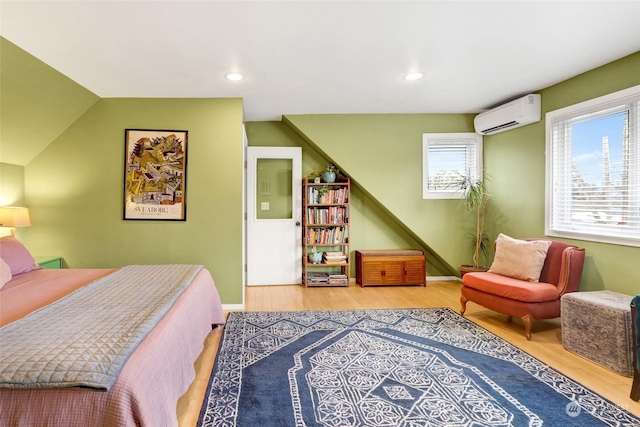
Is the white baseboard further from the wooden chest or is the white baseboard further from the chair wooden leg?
the chair wooden leg

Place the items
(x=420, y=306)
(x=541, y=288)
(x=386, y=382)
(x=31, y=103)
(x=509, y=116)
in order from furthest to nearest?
(x=509, y=116) < (x=420, y=306) < (x=31, y=103) < (x=541, y=288) < (x=386, y=382)

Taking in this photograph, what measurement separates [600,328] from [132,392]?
3019 mm

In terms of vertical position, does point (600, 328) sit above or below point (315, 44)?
below

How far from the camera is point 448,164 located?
15.7ft

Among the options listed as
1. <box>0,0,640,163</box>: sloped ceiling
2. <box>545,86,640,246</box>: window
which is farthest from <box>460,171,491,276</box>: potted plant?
<box>0,0,640,163</box>: sloped ceiling

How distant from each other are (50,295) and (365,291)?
3.36 meters

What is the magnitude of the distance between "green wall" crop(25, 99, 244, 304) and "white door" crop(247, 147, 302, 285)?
99 centimetres

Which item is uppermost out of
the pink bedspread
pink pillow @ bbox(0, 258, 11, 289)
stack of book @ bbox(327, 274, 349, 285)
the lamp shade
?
the lamp shade

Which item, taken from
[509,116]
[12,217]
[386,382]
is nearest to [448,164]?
[509,116]

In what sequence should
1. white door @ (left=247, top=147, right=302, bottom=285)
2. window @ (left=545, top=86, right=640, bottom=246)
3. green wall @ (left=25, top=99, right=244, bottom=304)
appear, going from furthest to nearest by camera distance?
white door @ (left=247, top=147, right=302, bottom=285), green wall @ (left=25, top=99, right=244, bottom=304), window @ (left=545, top=86, right=640, bottom=246)

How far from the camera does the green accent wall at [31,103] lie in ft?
8.62

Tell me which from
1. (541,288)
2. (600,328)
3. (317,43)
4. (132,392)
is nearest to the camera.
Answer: (132,392)

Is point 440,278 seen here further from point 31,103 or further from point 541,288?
point 31,103

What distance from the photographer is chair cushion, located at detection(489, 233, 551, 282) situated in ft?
9.99
